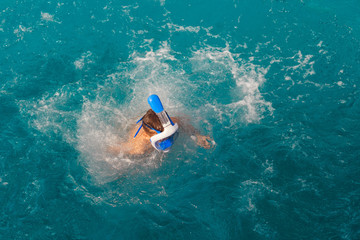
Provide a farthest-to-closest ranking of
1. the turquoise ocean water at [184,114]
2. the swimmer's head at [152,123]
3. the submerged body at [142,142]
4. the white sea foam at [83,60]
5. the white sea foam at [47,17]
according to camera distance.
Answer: the white sea foam at [47,17], the white sea foam at [83,60], the submerged body at [142,142], the swimmer's head at [152,123], the turquoise ocean water at [184,114]

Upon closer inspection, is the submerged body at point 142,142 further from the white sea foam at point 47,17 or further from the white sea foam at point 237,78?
the white sea foam at point 47,17

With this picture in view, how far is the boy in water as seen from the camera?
2373cm

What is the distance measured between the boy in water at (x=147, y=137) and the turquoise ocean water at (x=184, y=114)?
2.55ft

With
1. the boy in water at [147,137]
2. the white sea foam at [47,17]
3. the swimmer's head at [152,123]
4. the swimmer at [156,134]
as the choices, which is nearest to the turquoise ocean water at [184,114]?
the white sea foam at [47,17]

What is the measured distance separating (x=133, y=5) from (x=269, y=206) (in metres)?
27.7

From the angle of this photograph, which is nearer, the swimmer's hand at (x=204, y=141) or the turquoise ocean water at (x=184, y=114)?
the turquoise ocean water at (x=184, y=114)

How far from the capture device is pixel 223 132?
87.5 ft

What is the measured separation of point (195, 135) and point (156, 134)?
4730 millimetres

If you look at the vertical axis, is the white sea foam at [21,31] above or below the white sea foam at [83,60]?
below

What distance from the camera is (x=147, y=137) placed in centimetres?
2452

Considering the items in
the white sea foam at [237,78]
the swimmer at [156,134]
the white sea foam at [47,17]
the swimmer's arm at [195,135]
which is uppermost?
the white sea foam at [237,78]

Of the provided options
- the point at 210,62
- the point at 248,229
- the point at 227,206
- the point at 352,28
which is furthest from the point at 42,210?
the point at 352,28

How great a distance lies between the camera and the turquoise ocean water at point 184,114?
2242 centimetres

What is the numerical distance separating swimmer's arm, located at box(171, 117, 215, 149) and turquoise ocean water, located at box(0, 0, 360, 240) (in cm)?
69
